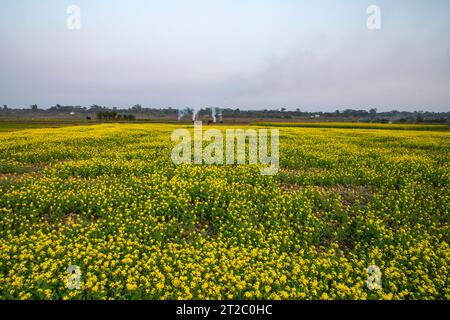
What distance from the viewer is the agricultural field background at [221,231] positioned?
5258 mm

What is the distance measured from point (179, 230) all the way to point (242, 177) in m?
4.62

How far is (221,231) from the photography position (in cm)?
771

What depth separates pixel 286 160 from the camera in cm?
1512

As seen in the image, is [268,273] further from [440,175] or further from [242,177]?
[440,175]

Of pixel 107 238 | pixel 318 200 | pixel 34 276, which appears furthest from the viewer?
pixel 318 200

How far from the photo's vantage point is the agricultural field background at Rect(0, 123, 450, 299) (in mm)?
5258

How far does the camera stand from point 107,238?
6.99 m

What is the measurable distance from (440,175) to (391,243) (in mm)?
7629
